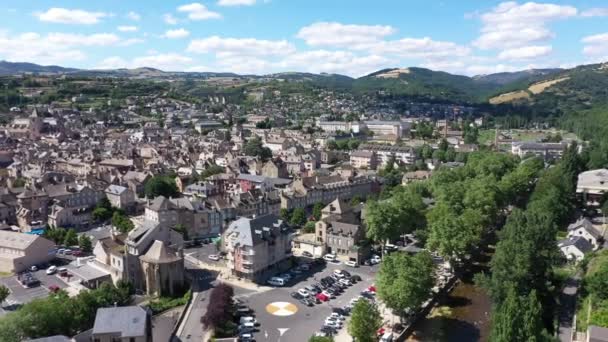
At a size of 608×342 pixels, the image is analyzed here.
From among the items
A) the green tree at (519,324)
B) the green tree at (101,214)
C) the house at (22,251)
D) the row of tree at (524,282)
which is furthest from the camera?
the green tree at (101,214)

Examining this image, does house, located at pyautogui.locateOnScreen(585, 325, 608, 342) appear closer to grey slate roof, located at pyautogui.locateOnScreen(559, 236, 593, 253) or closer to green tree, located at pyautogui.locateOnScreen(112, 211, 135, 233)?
grey slate roof, located at pyautogui.locateOnScreen(559, 236, 593, 253)

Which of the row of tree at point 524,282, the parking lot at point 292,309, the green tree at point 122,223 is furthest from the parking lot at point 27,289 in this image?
the row of tree at point 524,282

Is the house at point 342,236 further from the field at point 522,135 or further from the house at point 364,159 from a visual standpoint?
the field at point 522,135

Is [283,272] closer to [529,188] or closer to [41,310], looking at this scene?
[41,310]

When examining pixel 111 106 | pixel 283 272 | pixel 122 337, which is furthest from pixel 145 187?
pixel 111 106

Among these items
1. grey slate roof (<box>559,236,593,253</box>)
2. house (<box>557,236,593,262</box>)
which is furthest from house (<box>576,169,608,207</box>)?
house (<box>557,236,593,262</box>)

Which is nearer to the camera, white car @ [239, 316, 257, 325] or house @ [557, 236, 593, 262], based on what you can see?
white car @ [239, 316, 257, 325]
